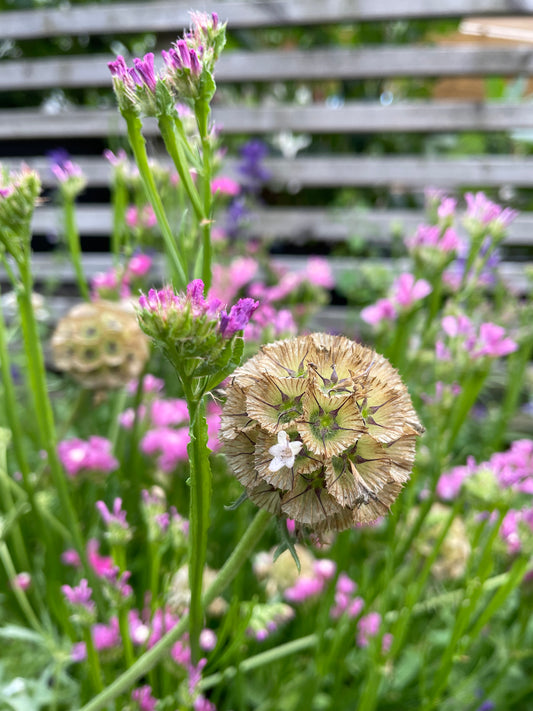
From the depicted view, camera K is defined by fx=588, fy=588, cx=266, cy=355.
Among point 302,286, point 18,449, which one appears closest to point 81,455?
point 18,449

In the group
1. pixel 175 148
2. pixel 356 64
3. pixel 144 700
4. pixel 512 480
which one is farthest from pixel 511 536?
pixel 356 64

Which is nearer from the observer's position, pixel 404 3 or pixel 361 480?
pixel 361 480

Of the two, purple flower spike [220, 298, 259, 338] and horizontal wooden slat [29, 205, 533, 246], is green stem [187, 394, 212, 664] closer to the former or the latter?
purple flower spike [220, 298, 259, 338]

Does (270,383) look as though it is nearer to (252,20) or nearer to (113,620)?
(113,620)

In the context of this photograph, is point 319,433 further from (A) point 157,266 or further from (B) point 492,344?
(A) point 157,266

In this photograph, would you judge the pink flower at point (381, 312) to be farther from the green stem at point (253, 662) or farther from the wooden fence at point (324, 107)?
the wooden fence at point (324, 107)

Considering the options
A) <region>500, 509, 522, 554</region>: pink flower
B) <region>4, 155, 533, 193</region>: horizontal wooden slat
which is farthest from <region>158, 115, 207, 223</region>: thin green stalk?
<region>4, 155, 533, 193</region>: horizontal wooden slat

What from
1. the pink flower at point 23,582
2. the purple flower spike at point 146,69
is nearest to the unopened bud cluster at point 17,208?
the purple flower spike at point 146,69
